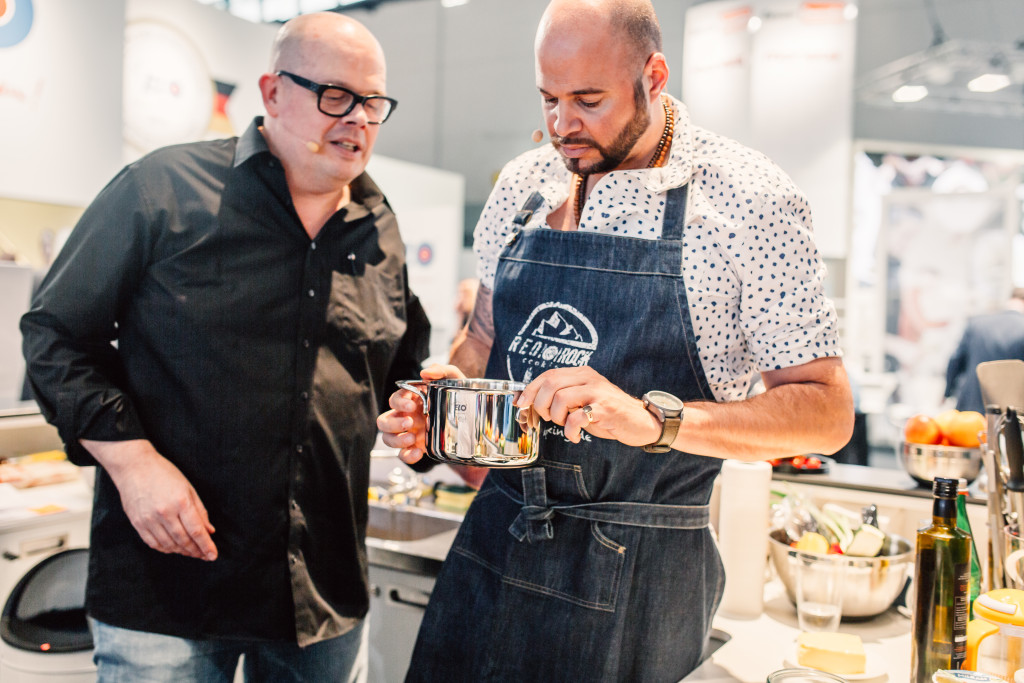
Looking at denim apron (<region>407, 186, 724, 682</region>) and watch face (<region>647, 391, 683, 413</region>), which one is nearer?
watch face (<region>647, 391, 683, 413</region>)

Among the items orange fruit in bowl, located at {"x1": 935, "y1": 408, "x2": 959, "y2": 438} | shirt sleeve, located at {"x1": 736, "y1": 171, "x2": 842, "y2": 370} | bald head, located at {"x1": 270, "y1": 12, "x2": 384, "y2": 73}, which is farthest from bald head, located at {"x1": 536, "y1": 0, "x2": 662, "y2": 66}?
orange fruit in bowl, located at {"x1": 935, "y1": 408, "x2": 959, "y2": 438}

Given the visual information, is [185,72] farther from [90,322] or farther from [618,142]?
[618,142]

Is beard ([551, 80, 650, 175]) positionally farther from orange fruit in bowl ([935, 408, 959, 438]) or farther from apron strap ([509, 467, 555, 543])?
orange fruit in bowl ([935, 408, 959, 438])

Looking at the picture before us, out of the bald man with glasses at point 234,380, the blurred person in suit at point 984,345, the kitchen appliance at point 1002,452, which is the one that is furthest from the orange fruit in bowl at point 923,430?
the blurred person in suit at point 984,345

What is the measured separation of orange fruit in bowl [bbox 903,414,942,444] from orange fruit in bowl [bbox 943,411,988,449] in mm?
26

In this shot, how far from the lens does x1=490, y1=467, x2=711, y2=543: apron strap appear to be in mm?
1292

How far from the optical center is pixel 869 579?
5.25 ft

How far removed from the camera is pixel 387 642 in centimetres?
223

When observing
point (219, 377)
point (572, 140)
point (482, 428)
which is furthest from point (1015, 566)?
point (219, 377)

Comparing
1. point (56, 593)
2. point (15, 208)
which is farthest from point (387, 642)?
point (15, 208)

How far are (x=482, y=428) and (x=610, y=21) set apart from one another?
650 mm

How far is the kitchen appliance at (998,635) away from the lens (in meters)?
1.06

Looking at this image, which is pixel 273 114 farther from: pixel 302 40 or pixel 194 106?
pixel 194 106

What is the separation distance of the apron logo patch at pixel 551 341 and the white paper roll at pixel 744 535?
61 centimetres
